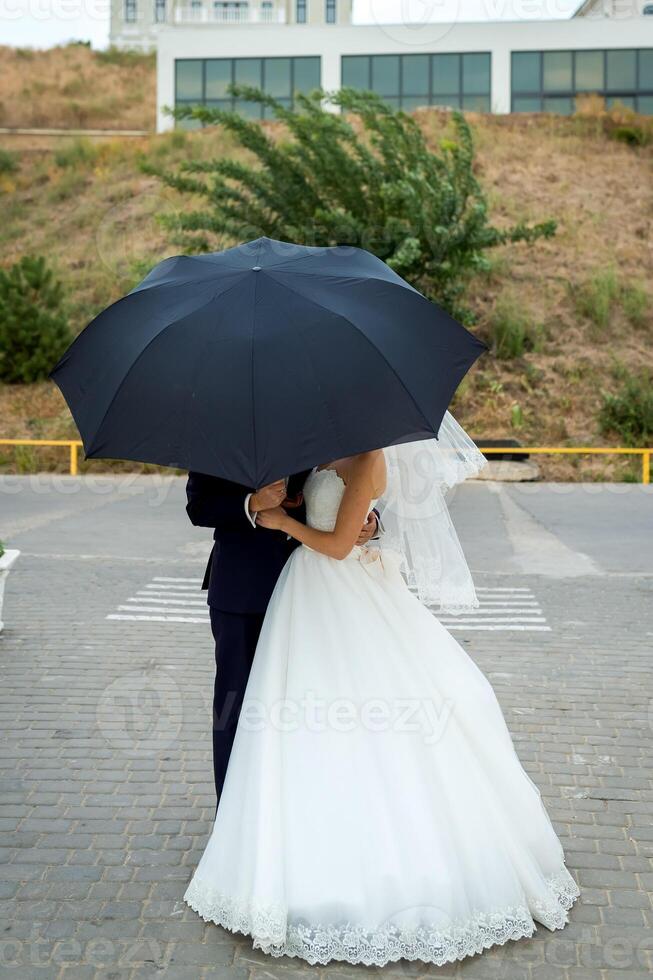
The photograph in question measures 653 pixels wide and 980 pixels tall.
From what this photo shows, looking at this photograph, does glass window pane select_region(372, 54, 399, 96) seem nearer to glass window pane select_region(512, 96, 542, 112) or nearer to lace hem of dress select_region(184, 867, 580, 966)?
glass window pane select_region(512, 96, 542, 112)

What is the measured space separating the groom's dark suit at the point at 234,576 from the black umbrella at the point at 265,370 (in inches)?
22.1

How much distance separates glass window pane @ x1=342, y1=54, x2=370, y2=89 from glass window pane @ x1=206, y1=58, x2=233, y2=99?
4693 mm

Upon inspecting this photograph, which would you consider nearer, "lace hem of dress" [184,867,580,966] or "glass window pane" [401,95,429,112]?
"lace hem of dress" [184,867,580,966]

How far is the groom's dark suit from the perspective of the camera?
12.0 feet

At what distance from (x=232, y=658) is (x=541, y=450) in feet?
60.3

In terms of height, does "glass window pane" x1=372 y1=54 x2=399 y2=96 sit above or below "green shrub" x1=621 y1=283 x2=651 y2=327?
above

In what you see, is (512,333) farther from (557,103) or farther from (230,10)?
(230,10)

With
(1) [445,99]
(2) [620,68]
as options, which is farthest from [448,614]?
(2) [620,68]

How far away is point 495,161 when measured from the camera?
35.6 metres

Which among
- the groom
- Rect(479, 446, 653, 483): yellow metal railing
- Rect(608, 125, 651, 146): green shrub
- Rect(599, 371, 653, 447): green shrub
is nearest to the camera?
the groom

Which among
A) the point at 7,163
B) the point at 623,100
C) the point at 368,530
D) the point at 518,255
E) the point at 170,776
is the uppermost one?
the point at 623,100

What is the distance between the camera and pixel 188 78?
4281 cm

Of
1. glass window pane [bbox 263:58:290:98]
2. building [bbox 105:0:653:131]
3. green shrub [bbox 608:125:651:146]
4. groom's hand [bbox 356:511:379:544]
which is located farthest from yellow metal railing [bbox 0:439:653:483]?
glass window pane [bbox 263:58:290:98]

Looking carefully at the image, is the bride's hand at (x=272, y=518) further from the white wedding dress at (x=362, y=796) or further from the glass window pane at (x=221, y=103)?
the glass window pane at (x=221, y=103)
